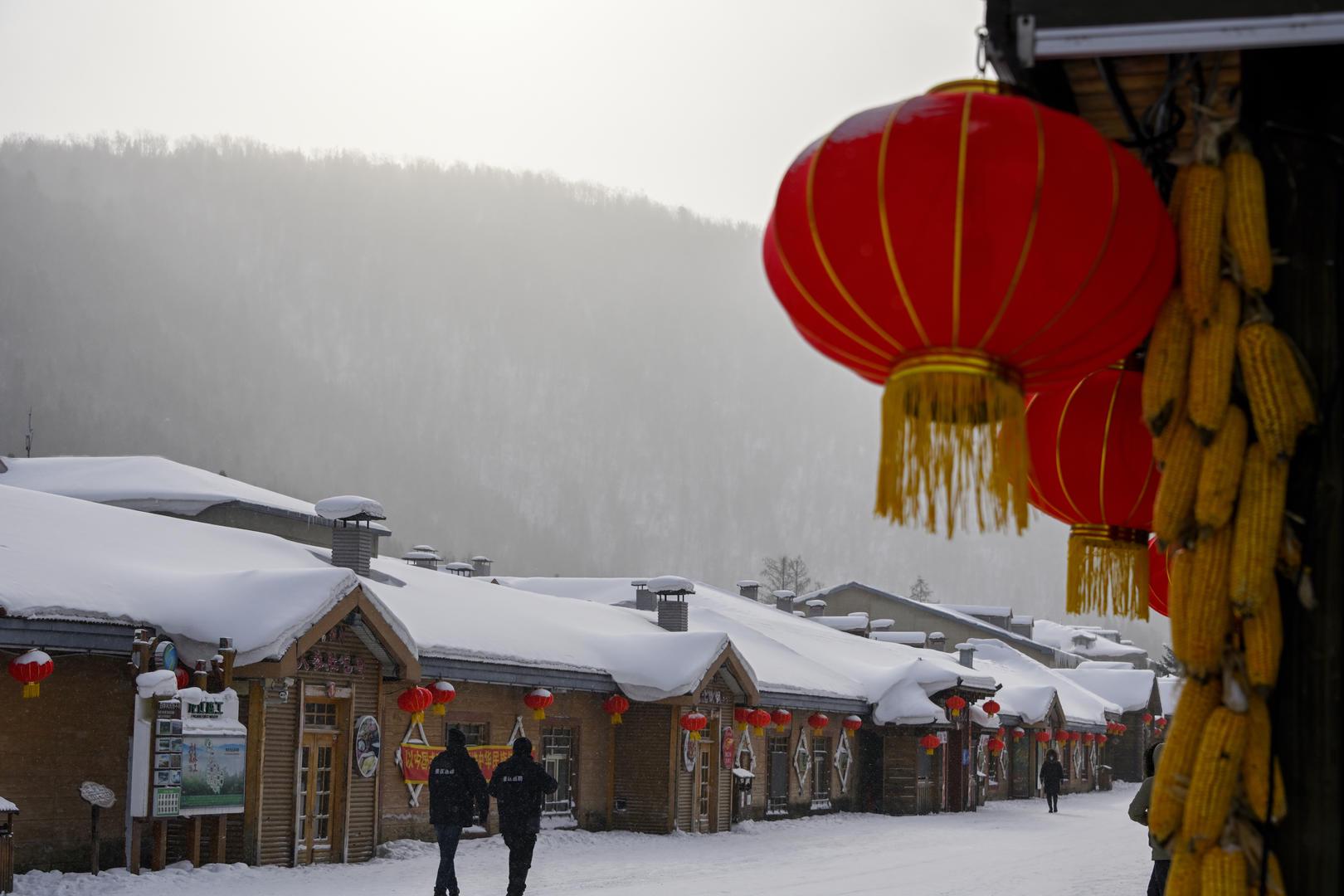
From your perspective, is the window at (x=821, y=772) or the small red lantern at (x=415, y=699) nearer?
the small red lantern at (x=415, y=699)

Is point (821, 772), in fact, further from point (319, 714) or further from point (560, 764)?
point (319, 714)

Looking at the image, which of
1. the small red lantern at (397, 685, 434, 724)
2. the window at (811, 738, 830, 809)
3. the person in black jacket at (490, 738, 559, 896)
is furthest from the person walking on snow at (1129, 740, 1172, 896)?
the window at (811, 738, 830, 809)

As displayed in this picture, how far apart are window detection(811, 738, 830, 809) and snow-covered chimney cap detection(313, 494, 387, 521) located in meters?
14.5

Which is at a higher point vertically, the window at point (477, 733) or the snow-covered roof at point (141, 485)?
the snow-covered roof at point (141, 485)

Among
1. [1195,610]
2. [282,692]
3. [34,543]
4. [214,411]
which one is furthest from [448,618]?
[214,411]

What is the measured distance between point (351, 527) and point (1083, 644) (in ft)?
190

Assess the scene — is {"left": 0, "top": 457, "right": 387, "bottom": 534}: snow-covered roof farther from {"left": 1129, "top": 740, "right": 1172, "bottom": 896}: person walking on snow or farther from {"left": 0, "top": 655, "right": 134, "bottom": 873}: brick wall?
{"left": 1129, "top": 740, "right": 1172, "bottom": 896}: person walking on snow

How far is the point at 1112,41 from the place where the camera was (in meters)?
3.25

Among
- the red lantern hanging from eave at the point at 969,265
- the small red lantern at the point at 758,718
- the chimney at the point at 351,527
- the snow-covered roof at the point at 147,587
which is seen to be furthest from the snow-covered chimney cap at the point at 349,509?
the red lantern hanging from eave at the point at 969,265

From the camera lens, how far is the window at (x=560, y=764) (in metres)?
23.8

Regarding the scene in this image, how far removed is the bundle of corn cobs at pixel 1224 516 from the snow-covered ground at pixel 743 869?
13631 millimetres

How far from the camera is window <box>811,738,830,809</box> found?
107 ft

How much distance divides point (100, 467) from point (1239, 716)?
35.1 meters

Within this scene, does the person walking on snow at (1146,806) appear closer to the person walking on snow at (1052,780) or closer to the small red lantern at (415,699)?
the small red lantern at (415,699)
